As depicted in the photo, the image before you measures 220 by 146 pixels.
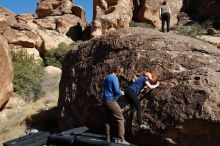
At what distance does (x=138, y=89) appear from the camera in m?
9.59

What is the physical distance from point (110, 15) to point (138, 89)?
22957 mm

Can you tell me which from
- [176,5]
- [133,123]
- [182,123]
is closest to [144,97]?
[133,123]

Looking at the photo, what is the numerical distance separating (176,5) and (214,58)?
2553cm

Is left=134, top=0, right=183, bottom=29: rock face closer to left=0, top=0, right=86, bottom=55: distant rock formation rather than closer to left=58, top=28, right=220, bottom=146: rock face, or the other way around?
left=0, top=0, right=86, bottom=55: distant rock formation

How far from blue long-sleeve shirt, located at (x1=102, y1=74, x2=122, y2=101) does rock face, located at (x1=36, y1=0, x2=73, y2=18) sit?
28.5 metres

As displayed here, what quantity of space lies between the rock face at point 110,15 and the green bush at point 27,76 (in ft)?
19.0

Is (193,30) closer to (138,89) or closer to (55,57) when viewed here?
(55,57)

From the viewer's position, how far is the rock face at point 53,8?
36844 millimetres

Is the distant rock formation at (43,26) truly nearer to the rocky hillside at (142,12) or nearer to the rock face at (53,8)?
the rock face at (53,8)

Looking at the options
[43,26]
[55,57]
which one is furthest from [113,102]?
Answer: [43,26]

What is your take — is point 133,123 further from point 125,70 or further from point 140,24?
point 140,24

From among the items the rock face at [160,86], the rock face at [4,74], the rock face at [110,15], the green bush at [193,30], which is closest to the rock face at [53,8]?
the rock face at [110,15]

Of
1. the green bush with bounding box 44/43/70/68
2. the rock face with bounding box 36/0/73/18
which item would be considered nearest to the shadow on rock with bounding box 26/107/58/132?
the green bush with bounding box 44/43/70/68

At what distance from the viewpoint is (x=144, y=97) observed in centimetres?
990
